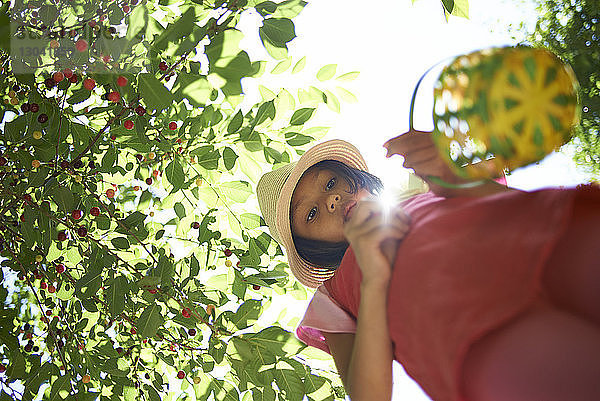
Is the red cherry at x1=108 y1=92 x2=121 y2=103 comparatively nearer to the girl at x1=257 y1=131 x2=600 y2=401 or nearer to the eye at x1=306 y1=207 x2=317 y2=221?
the eye at x1=306 y1=207 x2=317 y2=221

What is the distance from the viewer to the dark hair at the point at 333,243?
2.94 ft

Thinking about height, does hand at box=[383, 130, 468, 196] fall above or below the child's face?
above

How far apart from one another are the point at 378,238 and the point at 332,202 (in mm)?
361

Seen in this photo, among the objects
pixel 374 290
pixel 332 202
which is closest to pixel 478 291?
pixel 374 290

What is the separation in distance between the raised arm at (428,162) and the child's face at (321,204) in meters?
0.30

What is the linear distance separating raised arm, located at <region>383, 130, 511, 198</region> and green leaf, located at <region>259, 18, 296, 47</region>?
Answer: 1.52 feet

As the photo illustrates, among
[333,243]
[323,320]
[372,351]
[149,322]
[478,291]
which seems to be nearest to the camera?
[478,291]

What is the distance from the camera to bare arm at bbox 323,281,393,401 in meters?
0.54

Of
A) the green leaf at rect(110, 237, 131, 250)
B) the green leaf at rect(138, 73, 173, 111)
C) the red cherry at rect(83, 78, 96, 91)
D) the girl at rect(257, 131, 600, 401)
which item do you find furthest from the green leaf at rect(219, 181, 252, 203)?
the girl at rect(257, 131, 600, 401)

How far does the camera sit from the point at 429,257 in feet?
1.60

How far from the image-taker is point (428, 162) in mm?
542

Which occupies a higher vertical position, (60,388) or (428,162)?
(428,162)

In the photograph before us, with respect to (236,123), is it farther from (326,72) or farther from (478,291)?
(478,291)

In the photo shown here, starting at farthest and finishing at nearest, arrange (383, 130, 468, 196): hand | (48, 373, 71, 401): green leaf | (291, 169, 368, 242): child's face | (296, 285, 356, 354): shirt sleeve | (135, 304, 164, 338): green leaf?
(48, 373, 71, 401): green leaf → (135, 304, 164, 338): green leaf → (291, 169, 368, 242): child's face → (296, 285, 356, 354): shirt sleeve → (383, 130, 468, 196): hand
